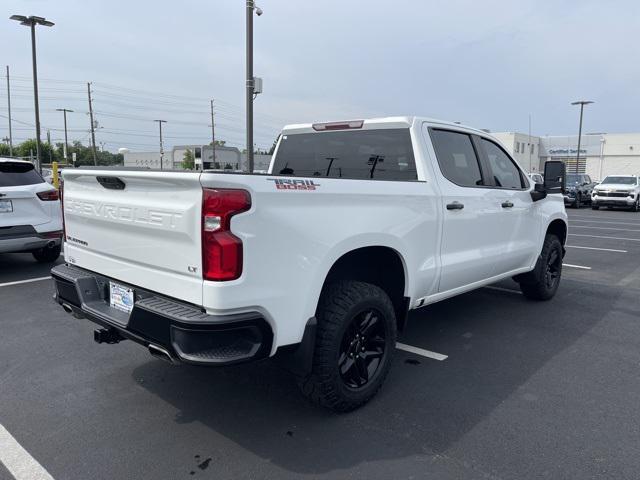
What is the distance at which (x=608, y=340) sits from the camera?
474cm

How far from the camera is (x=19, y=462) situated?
271cm

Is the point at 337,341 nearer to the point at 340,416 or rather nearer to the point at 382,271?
the point at 340,416

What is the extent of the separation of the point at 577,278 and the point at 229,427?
20.3 ft

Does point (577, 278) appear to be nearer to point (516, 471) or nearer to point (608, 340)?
point (608, 340)

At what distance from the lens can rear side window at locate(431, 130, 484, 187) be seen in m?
4.14

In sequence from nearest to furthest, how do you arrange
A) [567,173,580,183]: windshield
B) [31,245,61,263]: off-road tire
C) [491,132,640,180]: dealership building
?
1. [31,245,61,263]: off-road tire
2. [567,173,580,183]: windshield
3. [491,132,640,180]: dealership building

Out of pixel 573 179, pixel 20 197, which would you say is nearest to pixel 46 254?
pixel 20 197

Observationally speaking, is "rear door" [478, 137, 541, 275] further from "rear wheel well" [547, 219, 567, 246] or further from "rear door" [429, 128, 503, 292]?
"rear wheel well" [547, 219, 567, 246]

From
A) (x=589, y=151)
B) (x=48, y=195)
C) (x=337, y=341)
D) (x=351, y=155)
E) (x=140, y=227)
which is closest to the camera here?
(x=140, y=227)

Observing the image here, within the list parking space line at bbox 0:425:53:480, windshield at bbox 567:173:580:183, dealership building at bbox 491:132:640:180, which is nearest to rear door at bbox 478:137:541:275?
parking space line at bbox 0:425:53:480

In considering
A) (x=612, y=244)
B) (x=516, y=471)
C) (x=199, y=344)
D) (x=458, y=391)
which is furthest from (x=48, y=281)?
(x=612, y=244)

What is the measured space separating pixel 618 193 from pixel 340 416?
77.4 ft

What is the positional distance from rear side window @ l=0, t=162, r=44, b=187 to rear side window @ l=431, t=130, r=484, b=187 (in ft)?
18.4

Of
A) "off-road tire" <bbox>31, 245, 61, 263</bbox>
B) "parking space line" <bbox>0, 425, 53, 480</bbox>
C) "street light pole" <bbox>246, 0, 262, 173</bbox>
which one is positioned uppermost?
"street light pole" <bbox>246, 0, 262, 173</bbox>
